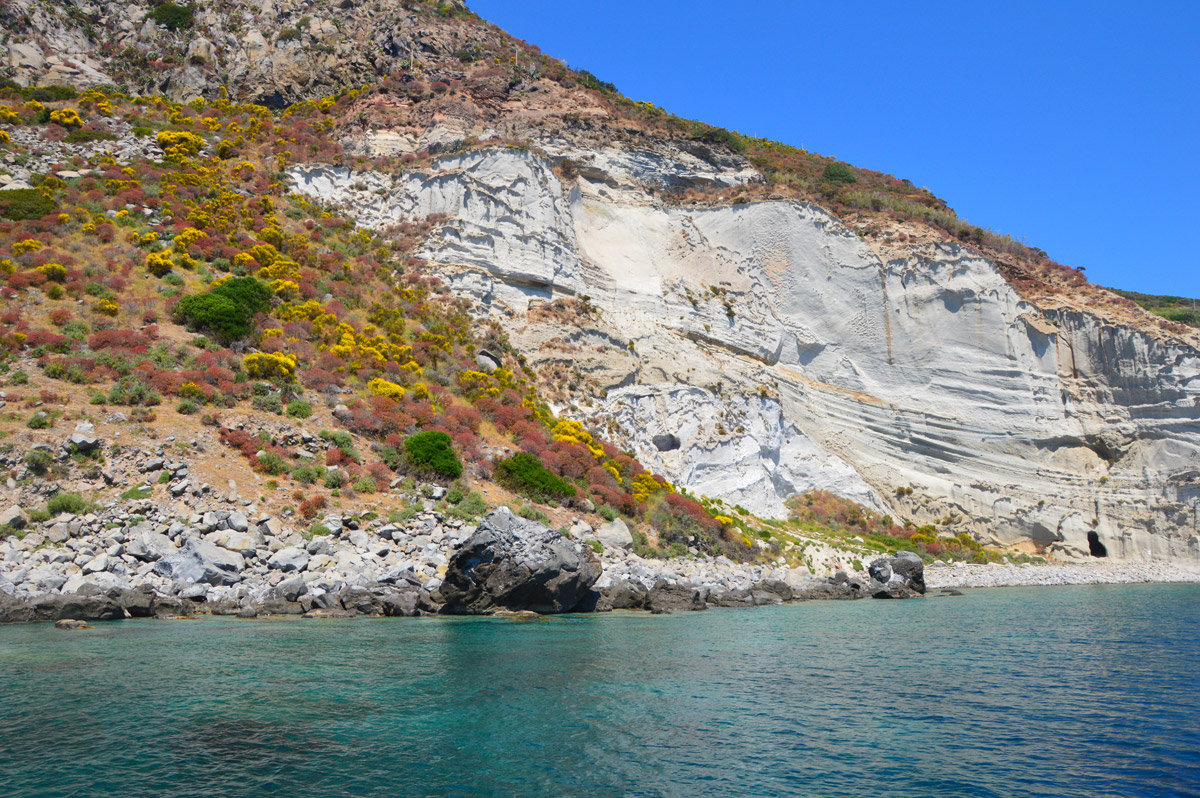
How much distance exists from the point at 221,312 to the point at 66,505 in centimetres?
1282

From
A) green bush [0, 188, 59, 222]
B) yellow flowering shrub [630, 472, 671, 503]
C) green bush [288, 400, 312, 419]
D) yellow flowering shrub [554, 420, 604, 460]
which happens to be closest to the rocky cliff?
yellow flowering shrub [554, 420, 604, 460]

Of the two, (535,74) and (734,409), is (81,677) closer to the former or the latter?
(734,409)

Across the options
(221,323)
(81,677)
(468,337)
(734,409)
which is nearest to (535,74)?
(468,337)

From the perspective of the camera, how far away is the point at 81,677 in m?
11.2

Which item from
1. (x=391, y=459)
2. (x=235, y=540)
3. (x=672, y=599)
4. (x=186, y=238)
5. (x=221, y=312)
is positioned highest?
(x=186, y=238)

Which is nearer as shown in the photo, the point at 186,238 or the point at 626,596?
the point at 626,596

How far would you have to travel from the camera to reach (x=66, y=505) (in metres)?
19.1

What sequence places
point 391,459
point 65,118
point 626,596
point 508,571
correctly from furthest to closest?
point 65,118 < point 391,459 < point 626,596 < point 508,571

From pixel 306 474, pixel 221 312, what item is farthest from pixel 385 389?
pixel 221 312

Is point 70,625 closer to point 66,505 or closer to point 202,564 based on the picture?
point 202,564

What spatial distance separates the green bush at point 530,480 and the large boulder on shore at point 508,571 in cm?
724

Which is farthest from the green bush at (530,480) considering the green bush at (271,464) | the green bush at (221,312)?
the green bush at (221,312)

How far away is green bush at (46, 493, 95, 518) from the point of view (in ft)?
62.2

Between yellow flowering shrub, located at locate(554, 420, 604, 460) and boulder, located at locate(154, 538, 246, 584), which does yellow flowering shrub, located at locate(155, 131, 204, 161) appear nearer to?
yellow flowering shrub, located at locate(554, 420, 604, 460)
